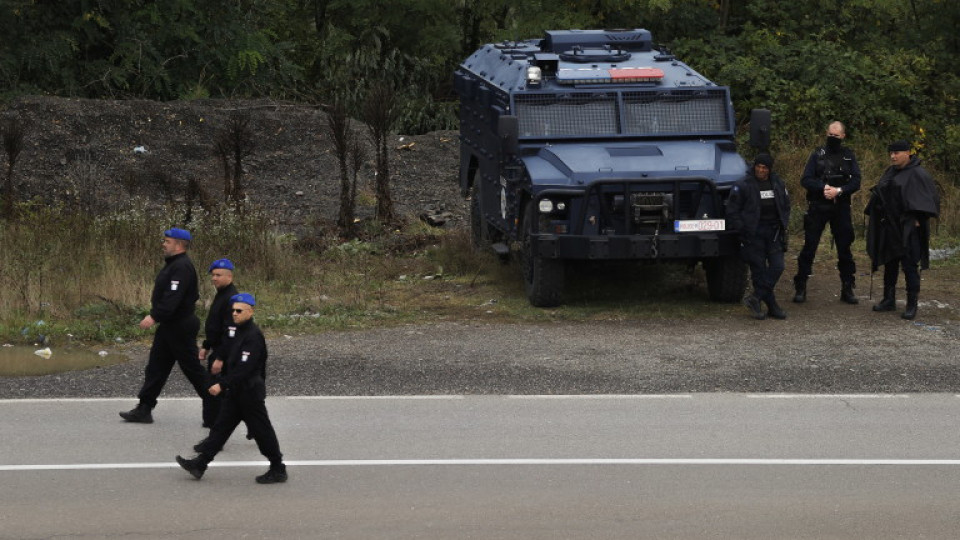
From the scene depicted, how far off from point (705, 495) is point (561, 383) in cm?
344

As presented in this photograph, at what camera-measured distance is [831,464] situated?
369 inches

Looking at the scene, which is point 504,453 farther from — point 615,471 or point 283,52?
point 283,52

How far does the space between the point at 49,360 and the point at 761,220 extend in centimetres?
685

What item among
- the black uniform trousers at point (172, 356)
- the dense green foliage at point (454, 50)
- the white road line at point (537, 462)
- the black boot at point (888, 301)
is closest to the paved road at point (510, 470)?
the white road line at point (537, 462)

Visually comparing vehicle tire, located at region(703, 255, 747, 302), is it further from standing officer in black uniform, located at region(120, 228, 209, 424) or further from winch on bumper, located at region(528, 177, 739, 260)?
standing officer in black uniform, located at region(120, 228, 209, 424)

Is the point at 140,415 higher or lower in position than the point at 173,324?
lower

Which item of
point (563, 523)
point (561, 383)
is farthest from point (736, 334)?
point (563, 523)

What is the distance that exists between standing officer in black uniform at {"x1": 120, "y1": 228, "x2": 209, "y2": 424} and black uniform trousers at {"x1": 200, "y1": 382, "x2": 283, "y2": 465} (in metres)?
1.31

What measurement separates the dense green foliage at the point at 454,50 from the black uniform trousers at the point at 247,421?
16915 mm

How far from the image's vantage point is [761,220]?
14.5 meters

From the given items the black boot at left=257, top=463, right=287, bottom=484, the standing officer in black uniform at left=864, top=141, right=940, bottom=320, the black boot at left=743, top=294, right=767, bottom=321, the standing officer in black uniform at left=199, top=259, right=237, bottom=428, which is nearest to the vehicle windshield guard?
the standing officer in black uniform at left=864, top=141, right=940, bottom=320

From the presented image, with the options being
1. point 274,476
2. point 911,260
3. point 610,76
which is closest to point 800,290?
point 911,260

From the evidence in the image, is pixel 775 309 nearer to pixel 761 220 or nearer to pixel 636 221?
pixel 761 220

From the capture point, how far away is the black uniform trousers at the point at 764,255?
47.6 ft
